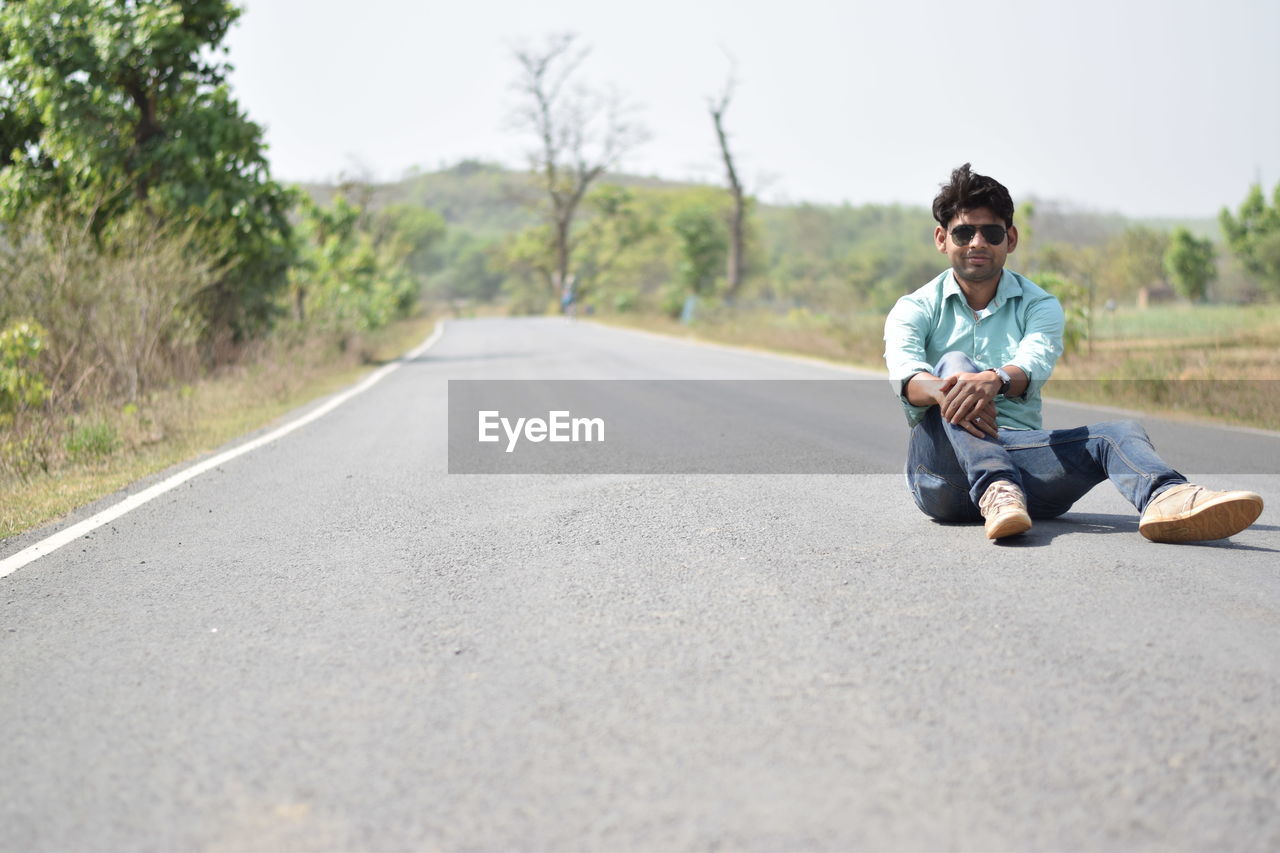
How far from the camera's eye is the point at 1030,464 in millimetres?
5512

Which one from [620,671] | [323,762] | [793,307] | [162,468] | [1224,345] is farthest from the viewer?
[793,307]

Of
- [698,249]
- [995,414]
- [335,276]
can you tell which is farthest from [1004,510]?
[698,249]

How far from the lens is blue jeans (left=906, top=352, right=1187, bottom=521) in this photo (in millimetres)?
5164

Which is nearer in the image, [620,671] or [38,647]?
[620,671]

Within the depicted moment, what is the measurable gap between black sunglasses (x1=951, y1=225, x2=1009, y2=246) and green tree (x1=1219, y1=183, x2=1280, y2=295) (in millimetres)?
62839

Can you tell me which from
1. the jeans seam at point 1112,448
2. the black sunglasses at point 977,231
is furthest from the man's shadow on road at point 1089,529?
the black sunglasses at point 977,231

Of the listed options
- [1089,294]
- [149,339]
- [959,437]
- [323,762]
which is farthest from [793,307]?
[323,762]

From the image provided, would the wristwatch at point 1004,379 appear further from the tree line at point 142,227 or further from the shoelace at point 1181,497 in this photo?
the tree line at point 142,227

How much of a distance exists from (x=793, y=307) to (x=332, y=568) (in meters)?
32.0

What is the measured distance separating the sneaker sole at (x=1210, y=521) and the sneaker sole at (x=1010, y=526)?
0.52 metres

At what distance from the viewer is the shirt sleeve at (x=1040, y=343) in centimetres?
538

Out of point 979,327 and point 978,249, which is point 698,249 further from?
point 978,249

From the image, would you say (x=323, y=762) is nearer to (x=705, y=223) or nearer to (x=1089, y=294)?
(x=1089, y=294)

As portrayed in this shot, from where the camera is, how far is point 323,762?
294 centimetres
